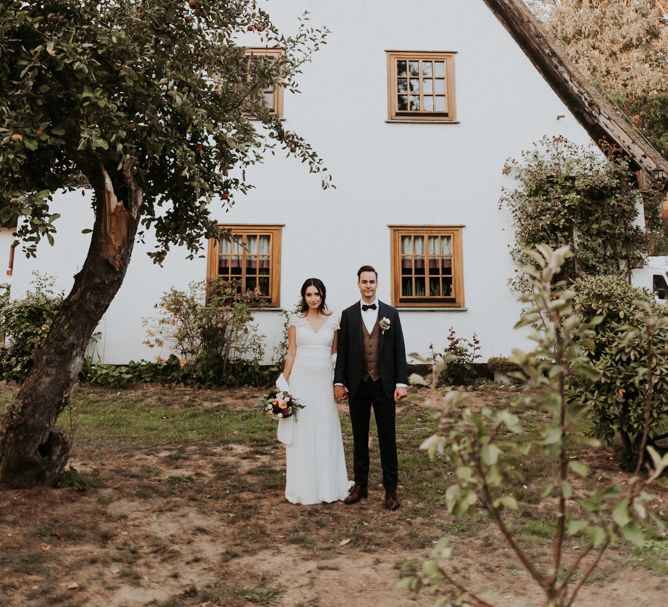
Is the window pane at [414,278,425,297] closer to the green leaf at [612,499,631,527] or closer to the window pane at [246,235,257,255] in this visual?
the window pane at [246,235,257,255]

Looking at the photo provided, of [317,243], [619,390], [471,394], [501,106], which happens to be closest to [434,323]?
[471,394]

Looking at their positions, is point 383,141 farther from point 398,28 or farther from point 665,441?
point 665,441

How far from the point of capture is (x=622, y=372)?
5699 mm

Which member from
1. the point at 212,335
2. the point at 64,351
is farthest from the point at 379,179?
the point at 64,351

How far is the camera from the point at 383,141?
1141cm

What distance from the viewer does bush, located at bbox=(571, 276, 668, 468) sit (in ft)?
18.4

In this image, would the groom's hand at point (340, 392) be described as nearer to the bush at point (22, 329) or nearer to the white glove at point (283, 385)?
the white glove at point (283, 385)

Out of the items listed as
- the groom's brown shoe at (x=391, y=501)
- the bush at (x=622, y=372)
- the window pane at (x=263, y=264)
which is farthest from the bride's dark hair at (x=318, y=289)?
the window pane at (x=263, y=264)

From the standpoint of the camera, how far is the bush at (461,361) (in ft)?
34.7

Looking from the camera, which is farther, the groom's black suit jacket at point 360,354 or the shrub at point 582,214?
Result: the shrub at point 582,214

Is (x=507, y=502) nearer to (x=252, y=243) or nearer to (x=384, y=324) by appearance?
(x=384, y=324)

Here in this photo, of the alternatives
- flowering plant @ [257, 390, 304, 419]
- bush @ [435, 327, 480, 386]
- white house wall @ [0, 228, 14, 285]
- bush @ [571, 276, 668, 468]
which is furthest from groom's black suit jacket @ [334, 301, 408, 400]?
white house wall @ [0, 228, 14, 285]

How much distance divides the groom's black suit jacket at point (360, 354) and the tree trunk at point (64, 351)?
2.01 meters

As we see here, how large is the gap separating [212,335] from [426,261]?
4130 millimetres
